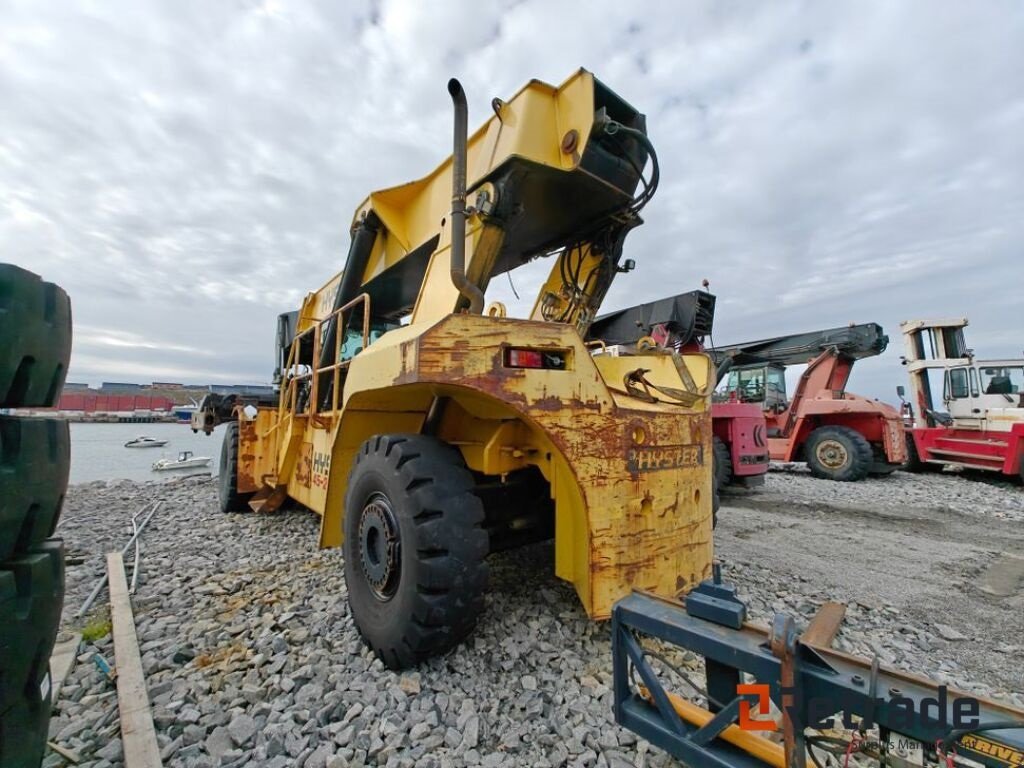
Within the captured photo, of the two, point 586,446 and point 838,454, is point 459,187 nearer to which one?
point 586,446

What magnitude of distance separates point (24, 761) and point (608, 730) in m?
1.81

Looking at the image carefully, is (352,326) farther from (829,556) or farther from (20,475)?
(829,556)

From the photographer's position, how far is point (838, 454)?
33.1 feet

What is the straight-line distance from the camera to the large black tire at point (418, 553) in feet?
6.86

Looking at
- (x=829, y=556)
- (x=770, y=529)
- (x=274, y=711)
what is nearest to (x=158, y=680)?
(x=274, y=711)

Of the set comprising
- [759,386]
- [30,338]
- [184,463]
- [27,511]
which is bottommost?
[184,463]

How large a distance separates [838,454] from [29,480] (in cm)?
1196

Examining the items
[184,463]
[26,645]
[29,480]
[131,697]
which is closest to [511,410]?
[29,480]

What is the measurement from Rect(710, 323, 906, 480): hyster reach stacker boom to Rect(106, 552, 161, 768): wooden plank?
905 centimetres

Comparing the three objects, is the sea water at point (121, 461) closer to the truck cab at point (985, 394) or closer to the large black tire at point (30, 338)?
the large black tire at point (30, 338)

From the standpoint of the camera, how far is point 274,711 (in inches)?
80.9

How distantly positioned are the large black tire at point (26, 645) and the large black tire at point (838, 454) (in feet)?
38.5

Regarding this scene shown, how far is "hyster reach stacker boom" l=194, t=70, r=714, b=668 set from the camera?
6.81 ft

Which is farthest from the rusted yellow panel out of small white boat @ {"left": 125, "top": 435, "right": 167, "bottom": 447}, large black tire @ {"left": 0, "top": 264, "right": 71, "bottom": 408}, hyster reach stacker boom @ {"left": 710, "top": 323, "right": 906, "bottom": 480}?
small white boat @ {"left": 125, "top": 435, "right": 167, "bottom": 447}
